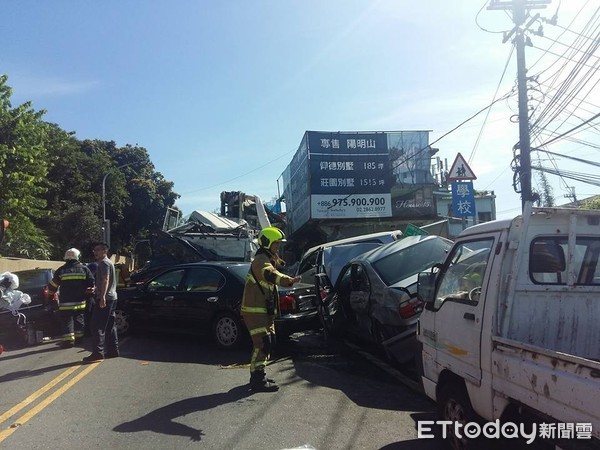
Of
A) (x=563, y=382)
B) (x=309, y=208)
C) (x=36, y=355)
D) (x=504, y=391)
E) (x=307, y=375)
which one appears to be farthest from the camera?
(x=309, y=208)

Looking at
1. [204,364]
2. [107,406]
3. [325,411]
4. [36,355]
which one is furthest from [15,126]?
[325,411]

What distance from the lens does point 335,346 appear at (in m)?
9.47

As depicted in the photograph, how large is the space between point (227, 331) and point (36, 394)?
126 inches

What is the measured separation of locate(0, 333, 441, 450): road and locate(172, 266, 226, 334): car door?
0.58 meters

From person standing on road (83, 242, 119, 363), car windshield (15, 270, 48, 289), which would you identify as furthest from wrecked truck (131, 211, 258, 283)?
person standing on road (83, 242, 119, 363)

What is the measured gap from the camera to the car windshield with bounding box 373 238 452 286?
7.86 metres

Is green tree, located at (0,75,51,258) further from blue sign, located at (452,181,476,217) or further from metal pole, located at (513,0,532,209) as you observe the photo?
metal pole, located at (513,0,532,209)

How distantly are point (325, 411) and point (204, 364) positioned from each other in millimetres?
2838

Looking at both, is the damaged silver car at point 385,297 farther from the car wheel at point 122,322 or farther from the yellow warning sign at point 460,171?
the car wheel at point 122,322

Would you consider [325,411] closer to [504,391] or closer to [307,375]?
[307,375]

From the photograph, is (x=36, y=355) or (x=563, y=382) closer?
(x=563, y=382)

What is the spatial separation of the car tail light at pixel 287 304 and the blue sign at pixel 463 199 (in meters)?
4.20

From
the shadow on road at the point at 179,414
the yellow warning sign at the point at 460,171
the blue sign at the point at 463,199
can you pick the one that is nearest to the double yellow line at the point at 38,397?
the shadow on road at the point at 179,414

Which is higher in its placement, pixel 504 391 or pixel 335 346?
pixel 504 391
